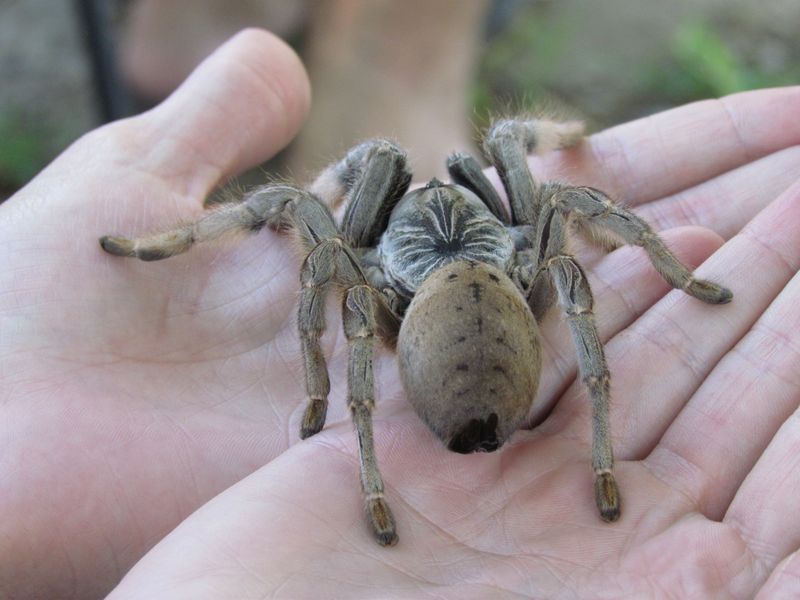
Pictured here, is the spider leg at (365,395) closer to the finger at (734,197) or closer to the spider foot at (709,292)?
the spider foot at (709,292)

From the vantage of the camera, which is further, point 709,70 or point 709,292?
point 709,70

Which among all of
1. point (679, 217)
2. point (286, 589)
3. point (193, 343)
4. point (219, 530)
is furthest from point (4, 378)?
point (679, 217)

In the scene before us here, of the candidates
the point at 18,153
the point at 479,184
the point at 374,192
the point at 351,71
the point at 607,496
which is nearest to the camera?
the point at 607,496

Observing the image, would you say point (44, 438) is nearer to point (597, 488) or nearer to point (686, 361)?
point (597, 488)

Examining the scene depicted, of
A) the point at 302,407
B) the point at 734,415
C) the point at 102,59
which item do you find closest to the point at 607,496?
the point at 734,415

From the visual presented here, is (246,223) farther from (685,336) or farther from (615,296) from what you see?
(685,336)

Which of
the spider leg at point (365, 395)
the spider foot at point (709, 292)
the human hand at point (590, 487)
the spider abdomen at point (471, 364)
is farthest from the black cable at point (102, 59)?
the spider foot at point (709, 292)

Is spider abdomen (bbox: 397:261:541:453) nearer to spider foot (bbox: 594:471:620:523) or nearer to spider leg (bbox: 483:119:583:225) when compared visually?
spider foot (bbox: 594:471:620:523)
